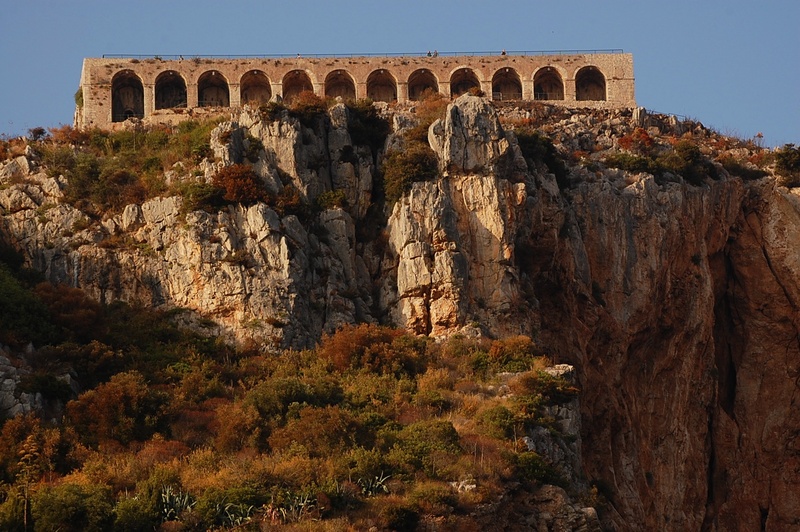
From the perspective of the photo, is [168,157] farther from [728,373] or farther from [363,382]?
[728,373]

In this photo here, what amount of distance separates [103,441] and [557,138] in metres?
27.7

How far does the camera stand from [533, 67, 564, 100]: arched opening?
77.0 meters

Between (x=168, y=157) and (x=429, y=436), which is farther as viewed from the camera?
(x=168, y=157)

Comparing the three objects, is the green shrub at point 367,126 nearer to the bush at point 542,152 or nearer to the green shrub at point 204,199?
the bush at point 542,152

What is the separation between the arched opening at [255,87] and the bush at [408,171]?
57.7 feet

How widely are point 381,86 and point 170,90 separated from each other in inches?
390

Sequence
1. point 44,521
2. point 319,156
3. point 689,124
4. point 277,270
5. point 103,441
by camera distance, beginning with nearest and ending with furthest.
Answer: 1. point 44,521
2. point 103,441
3. point 277,270
4. point 319,156
5. point 689,124

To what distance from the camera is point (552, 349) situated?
194 feet

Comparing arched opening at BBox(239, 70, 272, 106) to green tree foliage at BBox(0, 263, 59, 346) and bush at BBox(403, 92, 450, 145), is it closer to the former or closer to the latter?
bush at BBox(403, 92, 450, 145)

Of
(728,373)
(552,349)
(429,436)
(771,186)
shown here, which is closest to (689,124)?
(771,186)

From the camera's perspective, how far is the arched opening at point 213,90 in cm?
7425

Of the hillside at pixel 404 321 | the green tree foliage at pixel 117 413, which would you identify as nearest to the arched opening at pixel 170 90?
the hillside at pixel 404 321

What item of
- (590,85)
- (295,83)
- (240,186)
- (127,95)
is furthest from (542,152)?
(127,95)

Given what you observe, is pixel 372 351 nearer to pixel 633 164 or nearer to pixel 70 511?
pixel 70 511
